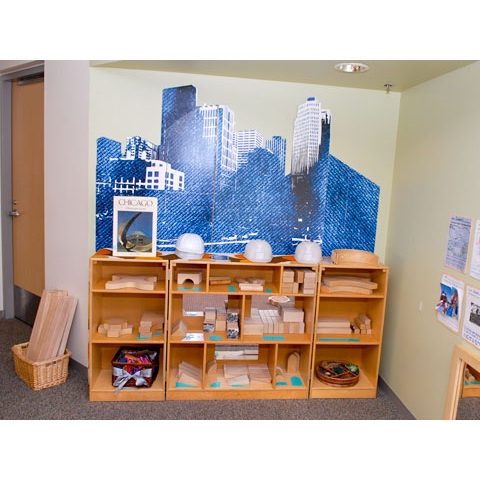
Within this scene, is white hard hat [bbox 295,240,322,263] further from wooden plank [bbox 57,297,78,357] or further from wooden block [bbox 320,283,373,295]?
wooden plank [bbox 57,297,78,357]

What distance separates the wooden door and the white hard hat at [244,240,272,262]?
2270mm

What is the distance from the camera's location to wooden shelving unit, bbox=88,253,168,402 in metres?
3.30

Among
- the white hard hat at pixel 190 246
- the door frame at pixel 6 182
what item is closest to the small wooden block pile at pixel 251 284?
the white hard hat at pixel 190 246

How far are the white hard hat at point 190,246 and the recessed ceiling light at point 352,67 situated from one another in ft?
5.28

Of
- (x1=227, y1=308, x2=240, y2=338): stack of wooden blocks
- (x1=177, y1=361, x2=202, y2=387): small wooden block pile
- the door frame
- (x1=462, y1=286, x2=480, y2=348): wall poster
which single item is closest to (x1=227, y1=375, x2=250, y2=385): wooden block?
(x1=177, y1=361, x2=202, y2=387): small wooden block pile

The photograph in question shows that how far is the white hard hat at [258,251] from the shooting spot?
3369 millimetres

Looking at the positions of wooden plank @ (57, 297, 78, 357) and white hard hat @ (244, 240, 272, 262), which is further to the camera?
wooden plank @ (57, 297, 78, 357)

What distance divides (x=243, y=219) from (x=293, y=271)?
0.62 meters

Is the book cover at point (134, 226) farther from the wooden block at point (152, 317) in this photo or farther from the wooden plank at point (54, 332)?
the wooden plank at point (54, 332)

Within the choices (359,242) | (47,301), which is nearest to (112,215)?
(47,301)

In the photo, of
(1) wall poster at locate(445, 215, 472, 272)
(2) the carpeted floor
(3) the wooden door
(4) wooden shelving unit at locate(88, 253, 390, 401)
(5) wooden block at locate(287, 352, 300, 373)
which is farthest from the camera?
(3) the wooden door

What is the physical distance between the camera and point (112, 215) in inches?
139

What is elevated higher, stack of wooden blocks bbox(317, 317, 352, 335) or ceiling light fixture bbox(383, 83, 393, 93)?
ceiling light fixture bbox(383, 83, 393, 93)

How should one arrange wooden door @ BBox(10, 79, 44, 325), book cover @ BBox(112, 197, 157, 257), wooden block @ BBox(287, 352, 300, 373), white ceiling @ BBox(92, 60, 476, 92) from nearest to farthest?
white ceiling @ BBox(92, 60, 476, 92) → book cover @ BBox(112, 197, 157, 257) → wooden block @ BBox(287, 352, 300, 373) → wooden door @ BBox(10, 79, 44, 325)
